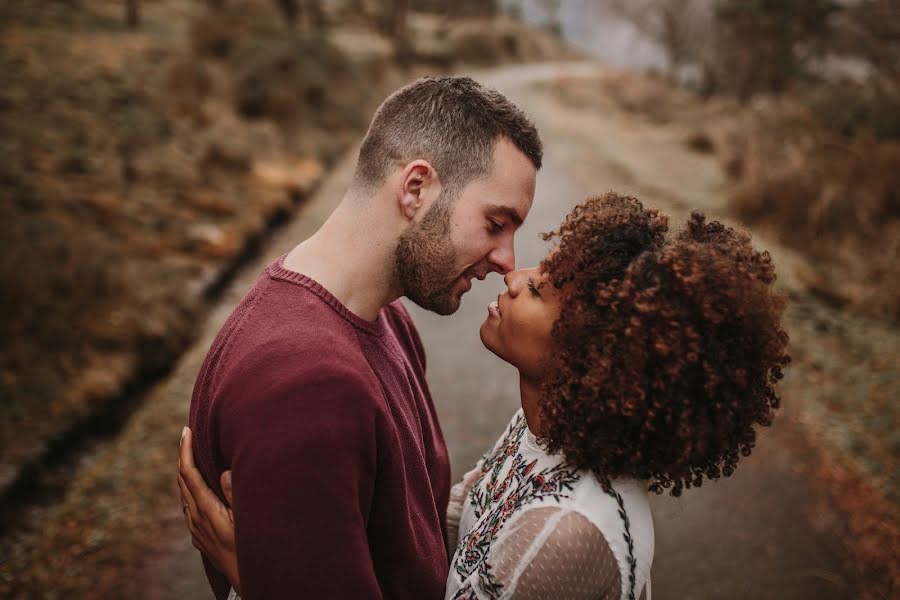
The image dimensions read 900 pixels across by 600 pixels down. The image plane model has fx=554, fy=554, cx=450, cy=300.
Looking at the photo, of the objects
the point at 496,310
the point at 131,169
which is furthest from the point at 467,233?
the point at 131,169

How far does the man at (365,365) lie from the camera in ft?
3.69

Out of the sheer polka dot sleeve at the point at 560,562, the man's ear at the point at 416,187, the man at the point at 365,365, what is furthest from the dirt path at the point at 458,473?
the sheer polka dot sleeve at the point at 560,562

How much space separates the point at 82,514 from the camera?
322 cm

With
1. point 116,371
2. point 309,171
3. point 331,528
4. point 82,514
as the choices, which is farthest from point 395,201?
point 309,171

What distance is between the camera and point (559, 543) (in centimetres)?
128

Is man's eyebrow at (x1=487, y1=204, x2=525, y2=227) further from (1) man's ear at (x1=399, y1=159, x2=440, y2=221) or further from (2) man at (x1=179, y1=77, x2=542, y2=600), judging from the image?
(1) man's ear at (x1=399, y1=159, x2=440, y2=221)

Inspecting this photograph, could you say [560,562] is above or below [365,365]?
below

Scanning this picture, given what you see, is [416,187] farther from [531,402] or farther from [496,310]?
[531,402]

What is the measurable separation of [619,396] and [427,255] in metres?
0.69

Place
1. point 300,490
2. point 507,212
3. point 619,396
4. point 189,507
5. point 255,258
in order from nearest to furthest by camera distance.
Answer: point 300,490
point 619,396
point 189,507
point 507,212
point 255,258

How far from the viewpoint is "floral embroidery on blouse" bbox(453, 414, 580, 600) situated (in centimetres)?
138

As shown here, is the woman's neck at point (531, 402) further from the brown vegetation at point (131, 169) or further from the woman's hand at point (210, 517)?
the brown vegetation at point (131, 169)

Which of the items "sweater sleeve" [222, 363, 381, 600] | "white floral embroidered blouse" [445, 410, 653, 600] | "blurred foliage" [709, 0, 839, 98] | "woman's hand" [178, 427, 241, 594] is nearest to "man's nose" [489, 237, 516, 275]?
"white floral embroidered blouse" [445, 410, 653, 600]

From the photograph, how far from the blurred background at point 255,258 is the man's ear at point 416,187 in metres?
2.43
